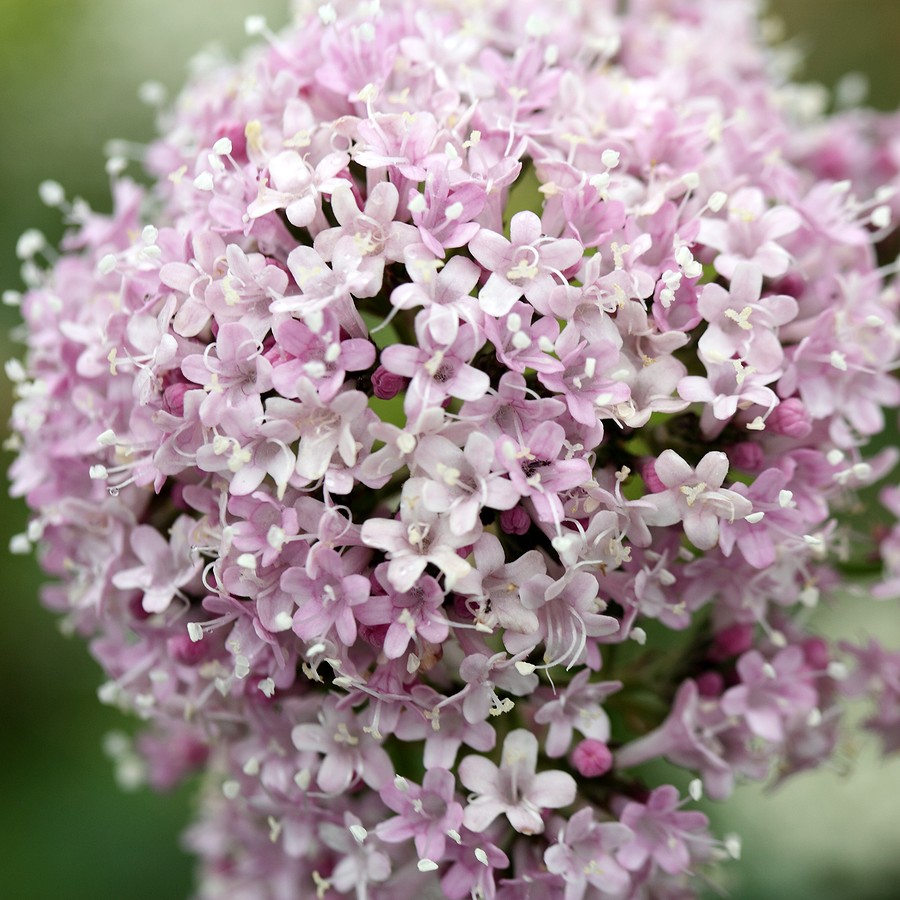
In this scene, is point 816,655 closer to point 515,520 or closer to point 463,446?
point 515,520

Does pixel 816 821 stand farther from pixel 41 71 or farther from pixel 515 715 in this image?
pixel 41 71

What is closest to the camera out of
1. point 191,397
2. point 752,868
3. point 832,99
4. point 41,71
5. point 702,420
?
point 191,397

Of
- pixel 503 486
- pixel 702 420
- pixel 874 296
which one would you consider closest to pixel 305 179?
pixel 503 486

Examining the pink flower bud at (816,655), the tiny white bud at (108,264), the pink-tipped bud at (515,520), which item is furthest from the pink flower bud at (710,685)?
the tiny white bud at (108,264)

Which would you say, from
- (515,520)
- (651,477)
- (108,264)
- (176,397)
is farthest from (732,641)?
(108,264)

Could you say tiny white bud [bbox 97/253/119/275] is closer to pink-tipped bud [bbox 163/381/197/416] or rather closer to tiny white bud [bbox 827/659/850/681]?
pink-tipped bud [bbox 163/381/197/416]

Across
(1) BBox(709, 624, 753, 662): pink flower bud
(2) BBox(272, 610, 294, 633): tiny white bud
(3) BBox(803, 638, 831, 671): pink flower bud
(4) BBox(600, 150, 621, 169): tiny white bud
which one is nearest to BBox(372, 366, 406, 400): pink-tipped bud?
(2) BBox(272, 610, 294, 633): tiny white bud
